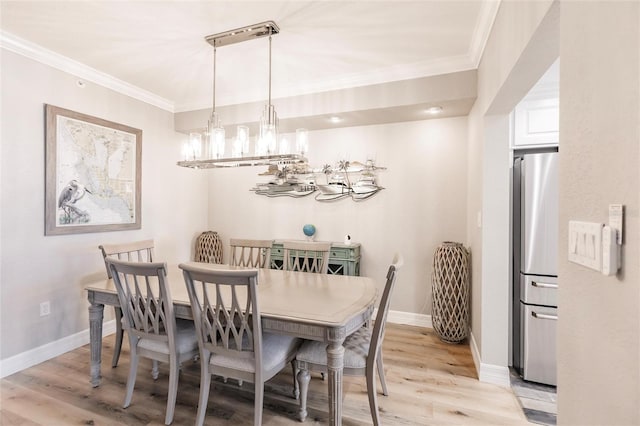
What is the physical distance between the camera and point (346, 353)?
196cm

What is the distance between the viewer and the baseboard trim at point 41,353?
2.61 metres

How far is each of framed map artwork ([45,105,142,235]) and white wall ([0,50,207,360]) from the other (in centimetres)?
8

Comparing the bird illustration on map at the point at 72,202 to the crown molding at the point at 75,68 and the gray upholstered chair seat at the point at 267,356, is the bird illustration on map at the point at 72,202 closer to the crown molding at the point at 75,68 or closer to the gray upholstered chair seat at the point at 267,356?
the crown molding at the point at 75,68

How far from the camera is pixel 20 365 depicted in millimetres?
2678

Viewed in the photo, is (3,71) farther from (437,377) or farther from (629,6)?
(437,377)

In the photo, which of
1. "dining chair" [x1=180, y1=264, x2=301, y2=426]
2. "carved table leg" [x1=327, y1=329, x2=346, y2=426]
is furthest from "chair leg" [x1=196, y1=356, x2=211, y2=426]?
"carved table leg" [x1=327, y1=329, x2=346, y2=426]

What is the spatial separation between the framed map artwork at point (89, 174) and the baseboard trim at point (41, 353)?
0.98m

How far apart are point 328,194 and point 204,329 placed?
2469mm

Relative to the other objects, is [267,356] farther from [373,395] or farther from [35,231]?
[35,231]

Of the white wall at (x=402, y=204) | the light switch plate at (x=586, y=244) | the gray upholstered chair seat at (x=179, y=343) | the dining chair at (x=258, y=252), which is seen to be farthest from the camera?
the white wall at (x=402, y=204)

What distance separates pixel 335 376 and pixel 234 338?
1.97 feet

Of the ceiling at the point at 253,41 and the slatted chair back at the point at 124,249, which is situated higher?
the ceiling at the point at 253,41

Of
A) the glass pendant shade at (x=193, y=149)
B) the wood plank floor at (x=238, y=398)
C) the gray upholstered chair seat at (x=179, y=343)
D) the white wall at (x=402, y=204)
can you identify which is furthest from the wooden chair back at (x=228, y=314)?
the white wall at (x=402, y=204)

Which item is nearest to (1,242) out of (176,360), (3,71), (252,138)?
(3,71)
